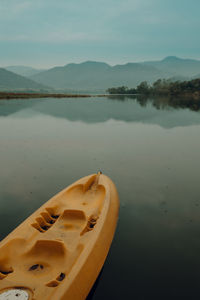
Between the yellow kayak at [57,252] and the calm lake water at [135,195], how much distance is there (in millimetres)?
1145

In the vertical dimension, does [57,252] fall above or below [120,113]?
below

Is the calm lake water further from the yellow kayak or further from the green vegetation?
the green vegetation

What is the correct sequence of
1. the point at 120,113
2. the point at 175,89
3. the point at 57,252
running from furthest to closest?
the point at 175,89
the point at 120,113
the point at 57,252

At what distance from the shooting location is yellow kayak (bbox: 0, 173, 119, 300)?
5.69 meters

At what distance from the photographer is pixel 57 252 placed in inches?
283

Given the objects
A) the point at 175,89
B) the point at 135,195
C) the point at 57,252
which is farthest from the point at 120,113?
the point at 175,89

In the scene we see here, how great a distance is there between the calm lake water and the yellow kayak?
1.15 metres

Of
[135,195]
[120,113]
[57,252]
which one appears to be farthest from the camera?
[120,113]

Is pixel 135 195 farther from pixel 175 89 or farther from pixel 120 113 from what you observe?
pixel 175 89

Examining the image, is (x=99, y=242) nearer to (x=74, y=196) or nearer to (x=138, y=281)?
(x=138, y=281)

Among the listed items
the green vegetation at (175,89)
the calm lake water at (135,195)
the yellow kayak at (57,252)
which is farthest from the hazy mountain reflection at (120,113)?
the green vegetation at (175,89)

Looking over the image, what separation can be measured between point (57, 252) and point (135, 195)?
7016 mm

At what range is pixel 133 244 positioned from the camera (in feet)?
30.0

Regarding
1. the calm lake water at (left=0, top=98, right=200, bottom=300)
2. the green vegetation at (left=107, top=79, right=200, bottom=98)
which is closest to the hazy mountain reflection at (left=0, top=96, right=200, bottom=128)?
the calm lake water at (left=0, top=98, right=200, bottom=300)
